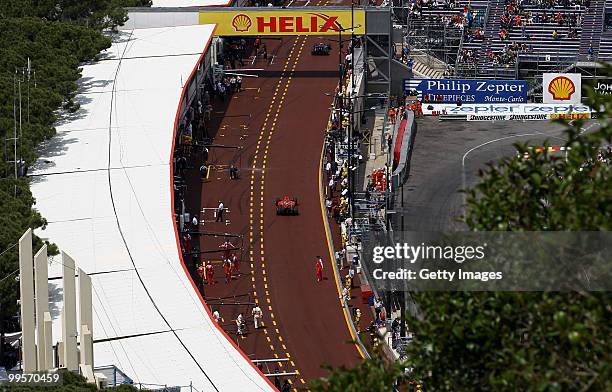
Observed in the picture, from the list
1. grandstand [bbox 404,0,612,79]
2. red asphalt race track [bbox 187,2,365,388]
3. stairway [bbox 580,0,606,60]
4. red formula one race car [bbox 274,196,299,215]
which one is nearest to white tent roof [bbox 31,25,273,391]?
red asphalt race track [bbox 187,2,365,388]

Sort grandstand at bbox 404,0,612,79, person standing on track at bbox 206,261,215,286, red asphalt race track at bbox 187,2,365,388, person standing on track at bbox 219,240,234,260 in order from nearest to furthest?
red asphalt race track at bbox 187,2,365,388
person standing on track at bbox 206,261,215,286
person standing on track at bbox 219,240,234,260
grandstand at bbox 404,0,612,79

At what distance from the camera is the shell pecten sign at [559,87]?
405ft

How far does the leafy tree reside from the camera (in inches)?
1336

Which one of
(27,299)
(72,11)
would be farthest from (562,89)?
(27,299)

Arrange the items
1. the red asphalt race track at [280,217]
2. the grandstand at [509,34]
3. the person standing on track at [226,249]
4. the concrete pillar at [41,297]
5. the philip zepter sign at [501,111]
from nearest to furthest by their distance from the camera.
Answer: the concrete pillar at [41,297]
the red asphalt race track at [280,217]
the person standing on track at [226,249]
the philip zepter sign at [501,111]
the grandstand at [509,34]

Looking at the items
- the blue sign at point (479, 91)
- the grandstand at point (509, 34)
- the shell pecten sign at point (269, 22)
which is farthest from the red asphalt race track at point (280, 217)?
the grandstand at point (509, 34)

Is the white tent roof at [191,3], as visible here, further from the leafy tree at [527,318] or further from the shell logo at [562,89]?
the leafy tree at [527,318]

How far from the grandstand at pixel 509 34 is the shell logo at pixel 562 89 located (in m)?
6.95

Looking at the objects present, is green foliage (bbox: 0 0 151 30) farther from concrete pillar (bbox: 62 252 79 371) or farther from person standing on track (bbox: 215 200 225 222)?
concrete pillar (bbox: 62 252 79 371)

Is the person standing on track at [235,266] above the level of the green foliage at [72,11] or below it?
below

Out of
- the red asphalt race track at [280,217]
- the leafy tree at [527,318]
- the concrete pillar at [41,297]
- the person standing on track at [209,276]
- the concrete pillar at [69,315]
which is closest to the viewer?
the leafy tree at [527,318]

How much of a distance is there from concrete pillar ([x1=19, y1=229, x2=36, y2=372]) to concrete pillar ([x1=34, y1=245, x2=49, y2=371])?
0.25 metres

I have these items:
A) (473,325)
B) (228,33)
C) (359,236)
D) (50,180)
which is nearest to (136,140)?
(50,180)

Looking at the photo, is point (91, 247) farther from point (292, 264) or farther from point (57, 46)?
point (57, 46)
